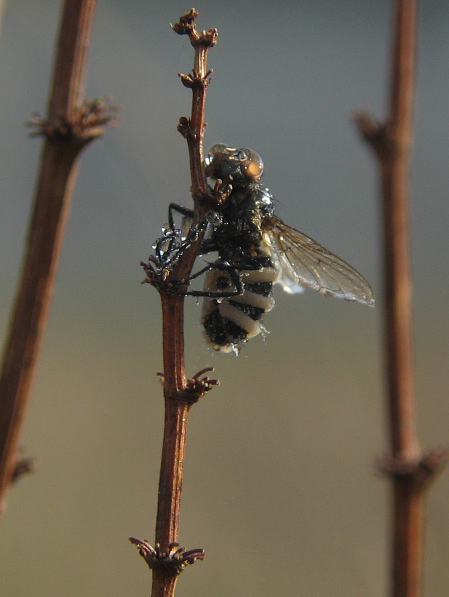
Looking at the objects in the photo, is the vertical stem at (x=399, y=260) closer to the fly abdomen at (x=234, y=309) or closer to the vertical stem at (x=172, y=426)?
the vertical stem at (x=172, y=426)

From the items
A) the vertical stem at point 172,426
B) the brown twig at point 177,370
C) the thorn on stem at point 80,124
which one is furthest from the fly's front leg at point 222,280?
the thorn on stem at point 80,124

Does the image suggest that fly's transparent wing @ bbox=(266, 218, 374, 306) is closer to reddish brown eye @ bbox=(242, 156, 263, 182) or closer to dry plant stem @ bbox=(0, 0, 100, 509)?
reddish brown eye @ bbox=(242, 156, 263, 182)

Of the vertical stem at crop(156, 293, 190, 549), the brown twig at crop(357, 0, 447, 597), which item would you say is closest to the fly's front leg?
the vertical stem at crop(156, 293, 190, 549)

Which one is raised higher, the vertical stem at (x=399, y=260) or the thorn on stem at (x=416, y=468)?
the vertical stem at (x=399, y=260)

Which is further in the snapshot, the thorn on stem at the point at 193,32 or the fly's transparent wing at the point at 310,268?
the fly's transparent wing at the point at 310,268

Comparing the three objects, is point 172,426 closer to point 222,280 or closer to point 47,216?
point 47,216

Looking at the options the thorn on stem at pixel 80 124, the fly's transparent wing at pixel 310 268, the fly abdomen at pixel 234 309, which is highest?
the fly's transparent wing at pixel 310 268

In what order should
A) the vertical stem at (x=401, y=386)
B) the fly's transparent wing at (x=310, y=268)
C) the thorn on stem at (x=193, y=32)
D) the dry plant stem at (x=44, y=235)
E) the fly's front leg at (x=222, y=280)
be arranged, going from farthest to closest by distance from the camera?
the fly's transparent wing at (x=310, y=268) < the fly's front leg at (x=222, y=280) < the thorn on stem at (x=193, y=32) < the dry plant stem at (x=44, y=235) < the vertical stem at (x=401, y=386)

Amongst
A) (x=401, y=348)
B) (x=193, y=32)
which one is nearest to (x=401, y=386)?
(x=401, y=348)

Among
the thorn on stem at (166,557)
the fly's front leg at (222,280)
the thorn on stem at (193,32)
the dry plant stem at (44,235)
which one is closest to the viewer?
the dry plant stem at (44,235)
